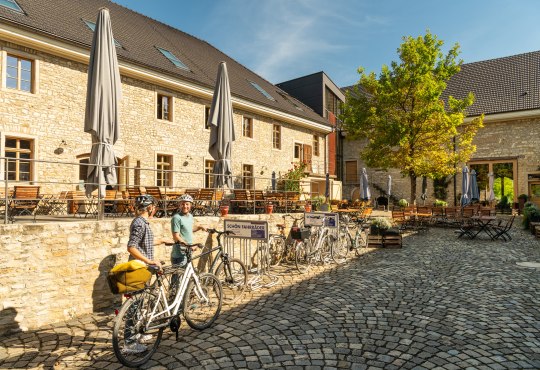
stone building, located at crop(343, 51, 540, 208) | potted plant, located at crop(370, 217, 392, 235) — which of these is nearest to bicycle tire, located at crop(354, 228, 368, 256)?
potted plant, located at crop(370, 217, 392, 235)

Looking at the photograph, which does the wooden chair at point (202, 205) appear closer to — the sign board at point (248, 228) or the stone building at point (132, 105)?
the stone building at point (132, 105)

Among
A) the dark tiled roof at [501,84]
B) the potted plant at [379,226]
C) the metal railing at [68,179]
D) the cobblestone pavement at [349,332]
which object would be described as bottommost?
the cobblestone pavement at [349,332]

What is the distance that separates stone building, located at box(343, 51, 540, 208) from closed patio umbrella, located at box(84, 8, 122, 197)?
2607 cm

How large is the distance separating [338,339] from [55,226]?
4351mm

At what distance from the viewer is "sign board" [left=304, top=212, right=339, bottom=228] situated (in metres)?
8.84

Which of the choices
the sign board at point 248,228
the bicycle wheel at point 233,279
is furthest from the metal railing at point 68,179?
the bicycle wheel at point 233,279

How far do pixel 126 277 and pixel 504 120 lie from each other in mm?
30166

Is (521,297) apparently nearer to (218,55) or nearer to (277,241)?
(277,241)

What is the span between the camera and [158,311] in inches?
158

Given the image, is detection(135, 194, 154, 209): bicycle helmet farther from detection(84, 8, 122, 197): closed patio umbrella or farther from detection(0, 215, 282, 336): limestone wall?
detection(84, 8, 122, 197): closed patio umbrella

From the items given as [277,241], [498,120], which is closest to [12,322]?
[277,241]

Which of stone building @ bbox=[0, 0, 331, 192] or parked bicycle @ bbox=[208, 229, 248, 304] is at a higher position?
stone building @ bbox=[0, 0, 331, 192]

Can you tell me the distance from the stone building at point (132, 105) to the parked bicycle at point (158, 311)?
2979mm

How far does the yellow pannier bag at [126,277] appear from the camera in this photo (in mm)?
3562
